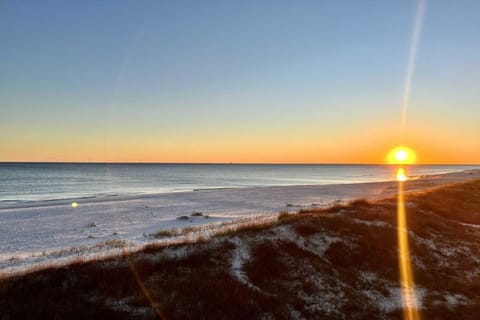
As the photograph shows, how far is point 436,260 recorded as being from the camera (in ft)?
53.2

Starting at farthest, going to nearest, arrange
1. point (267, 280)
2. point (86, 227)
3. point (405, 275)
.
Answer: point (86, 227) < point (405, 275) < point (267, 280)

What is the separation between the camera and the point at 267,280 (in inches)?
486

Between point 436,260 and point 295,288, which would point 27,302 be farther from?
point 436,260

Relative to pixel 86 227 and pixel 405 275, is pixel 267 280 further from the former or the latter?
pixel 86 227

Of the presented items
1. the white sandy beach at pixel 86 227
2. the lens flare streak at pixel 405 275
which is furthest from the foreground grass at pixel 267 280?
the white sandy beach at pixel 86 227

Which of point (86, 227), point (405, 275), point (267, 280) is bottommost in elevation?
point (86, 227)

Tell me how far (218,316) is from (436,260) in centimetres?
1171

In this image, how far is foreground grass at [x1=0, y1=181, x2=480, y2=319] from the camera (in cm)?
994

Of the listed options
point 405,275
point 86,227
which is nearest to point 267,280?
point 405,275

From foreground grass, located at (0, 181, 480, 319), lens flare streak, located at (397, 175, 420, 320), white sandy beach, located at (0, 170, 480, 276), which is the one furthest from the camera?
white sandy beach, located at (0, 170, 480, 276)

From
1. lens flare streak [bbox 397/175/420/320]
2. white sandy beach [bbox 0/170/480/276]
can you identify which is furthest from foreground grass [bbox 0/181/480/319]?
white sandy beach [bbox 0/170/480/276]

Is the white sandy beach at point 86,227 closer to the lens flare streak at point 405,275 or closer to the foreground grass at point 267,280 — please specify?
the foreground grass at point 267,280

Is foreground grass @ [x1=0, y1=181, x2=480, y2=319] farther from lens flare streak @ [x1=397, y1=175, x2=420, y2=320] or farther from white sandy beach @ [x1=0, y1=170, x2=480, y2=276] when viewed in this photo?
white sandy beach @ [x1=0, y1=170, x2=480, y2=276]

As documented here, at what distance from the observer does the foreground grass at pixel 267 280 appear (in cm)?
994
